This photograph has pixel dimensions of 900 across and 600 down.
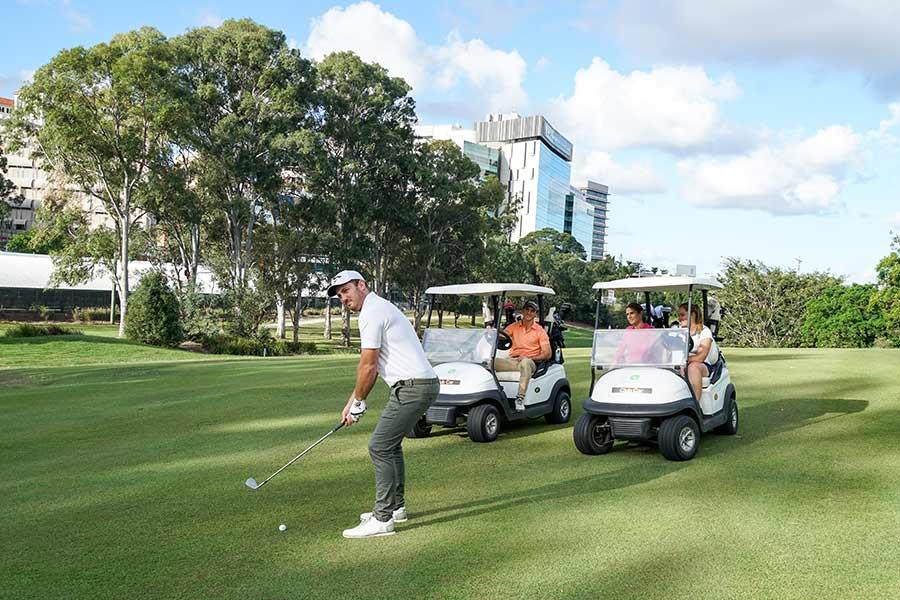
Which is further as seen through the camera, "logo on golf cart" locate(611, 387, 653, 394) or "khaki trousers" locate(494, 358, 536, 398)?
"khaki trousers" locate(494, 358, 536, 398)

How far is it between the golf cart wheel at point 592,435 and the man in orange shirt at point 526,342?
1.56m

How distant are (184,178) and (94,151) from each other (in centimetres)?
430

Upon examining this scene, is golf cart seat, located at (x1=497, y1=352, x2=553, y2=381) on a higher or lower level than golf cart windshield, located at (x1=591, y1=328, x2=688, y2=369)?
lower

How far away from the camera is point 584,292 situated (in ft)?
282

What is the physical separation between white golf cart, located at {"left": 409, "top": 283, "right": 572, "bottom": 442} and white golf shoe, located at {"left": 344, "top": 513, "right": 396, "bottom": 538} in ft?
11.0

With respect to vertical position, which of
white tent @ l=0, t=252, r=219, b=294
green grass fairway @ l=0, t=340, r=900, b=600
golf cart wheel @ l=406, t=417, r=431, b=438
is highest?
white tent @ l=0, t=252, r=219, b=294

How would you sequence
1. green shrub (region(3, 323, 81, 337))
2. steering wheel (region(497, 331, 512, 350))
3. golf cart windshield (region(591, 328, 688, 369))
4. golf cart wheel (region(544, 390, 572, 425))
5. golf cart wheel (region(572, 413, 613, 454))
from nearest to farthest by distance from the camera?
golf cart wheel (region(572, 413, 613, 454)) → golf cart windshield (region(591, 328, 688, 369)) → steering wheel (region(497, 331, 512, 350)) → golf cart wheel (region(544, 390, 572, 425)) → green shrub (region(3, 323, 81, 337))

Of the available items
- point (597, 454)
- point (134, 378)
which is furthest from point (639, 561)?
point (134, 378)

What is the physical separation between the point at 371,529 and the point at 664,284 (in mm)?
4904

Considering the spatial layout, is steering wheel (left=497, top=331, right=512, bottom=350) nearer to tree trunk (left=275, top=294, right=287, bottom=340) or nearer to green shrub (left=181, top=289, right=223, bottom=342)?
green shrub (left=181, top=289, right=223, bottom=342)

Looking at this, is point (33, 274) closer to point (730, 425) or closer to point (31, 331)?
point (31, 331)

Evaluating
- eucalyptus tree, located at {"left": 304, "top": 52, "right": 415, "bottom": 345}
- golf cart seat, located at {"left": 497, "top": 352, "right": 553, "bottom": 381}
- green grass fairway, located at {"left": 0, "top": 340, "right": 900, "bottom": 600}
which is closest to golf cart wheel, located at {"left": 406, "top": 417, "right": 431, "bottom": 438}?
green grass fairway, located at {"left": 0, "top": 340, "right": 900, "bottom": 600}

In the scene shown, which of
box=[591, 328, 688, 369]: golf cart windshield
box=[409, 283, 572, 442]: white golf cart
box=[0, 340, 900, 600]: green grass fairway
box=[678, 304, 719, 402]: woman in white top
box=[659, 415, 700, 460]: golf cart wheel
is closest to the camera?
box=[0, 340, 900, 600]: green grass fairway

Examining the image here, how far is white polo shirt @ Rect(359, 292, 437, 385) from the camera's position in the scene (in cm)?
557
